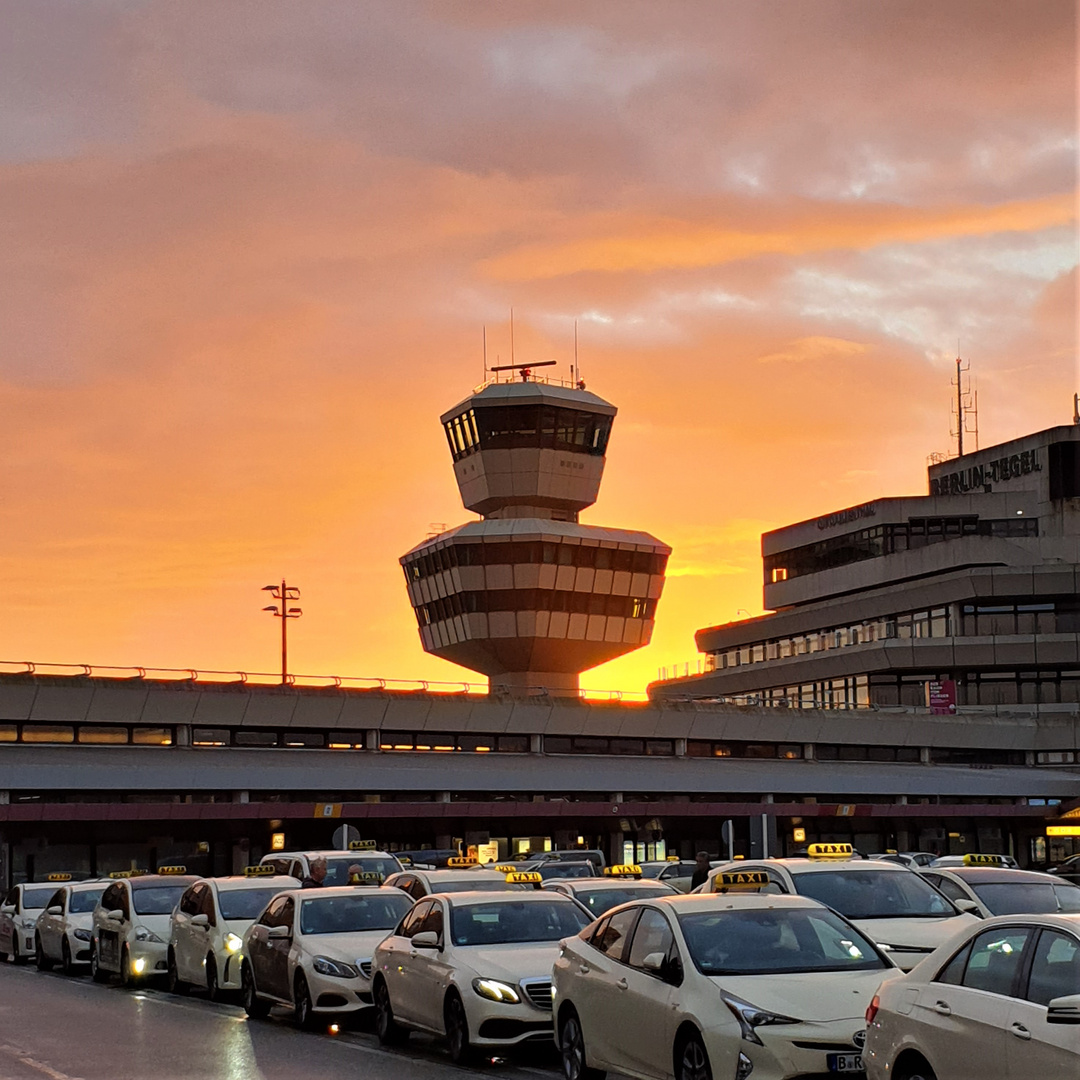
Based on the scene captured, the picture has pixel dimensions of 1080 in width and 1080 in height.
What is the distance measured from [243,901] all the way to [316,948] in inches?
171

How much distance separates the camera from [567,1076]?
13969 mm

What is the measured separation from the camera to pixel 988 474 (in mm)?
110875

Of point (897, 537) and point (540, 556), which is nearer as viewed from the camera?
point (540, 556)

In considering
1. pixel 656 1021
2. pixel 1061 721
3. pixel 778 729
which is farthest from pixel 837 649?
pixel 656 1021

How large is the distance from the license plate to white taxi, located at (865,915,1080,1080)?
76 cm

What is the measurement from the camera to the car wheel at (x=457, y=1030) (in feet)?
50.8

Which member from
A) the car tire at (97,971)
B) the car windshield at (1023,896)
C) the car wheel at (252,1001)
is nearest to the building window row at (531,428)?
the car tire at (97,971)

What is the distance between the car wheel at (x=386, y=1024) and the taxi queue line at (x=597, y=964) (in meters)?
0.02

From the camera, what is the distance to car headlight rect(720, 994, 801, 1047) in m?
11.5

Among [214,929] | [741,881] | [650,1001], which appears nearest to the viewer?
[650,1001]

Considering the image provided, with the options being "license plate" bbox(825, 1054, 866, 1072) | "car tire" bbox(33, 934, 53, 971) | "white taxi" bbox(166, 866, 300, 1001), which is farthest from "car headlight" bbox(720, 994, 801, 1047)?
"car tire" bbox(33, 934, 53, 971)

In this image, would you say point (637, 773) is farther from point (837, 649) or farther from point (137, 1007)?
point (137, 1007)

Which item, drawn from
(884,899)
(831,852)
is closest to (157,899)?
(831,852)

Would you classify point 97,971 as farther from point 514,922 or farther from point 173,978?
point 514,922
